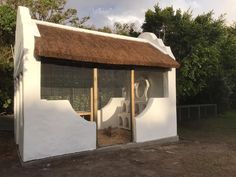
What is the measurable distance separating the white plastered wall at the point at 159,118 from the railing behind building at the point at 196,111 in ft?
26.5

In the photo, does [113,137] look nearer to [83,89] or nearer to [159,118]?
[159,118]

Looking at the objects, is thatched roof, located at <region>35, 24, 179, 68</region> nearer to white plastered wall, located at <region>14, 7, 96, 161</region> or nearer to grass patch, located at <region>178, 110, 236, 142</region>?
white plastered wall, located at <region>14, 7, 96, 161</region>

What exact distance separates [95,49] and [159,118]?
406 cm

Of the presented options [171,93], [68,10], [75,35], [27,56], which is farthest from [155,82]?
[68,10]

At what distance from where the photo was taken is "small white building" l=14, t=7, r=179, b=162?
903cm

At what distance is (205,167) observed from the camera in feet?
28.0

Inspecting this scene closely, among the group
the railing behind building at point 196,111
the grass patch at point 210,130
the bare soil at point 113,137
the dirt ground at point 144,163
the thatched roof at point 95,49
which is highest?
the thatched roof at point 95,49

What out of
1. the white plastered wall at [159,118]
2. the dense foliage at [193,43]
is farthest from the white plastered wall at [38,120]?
the dense foliage at [193,43]

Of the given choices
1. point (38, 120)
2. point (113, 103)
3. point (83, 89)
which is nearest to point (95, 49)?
point (83, 89)

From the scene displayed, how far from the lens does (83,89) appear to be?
13180 mm

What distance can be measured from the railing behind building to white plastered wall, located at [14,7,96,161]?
12.3m

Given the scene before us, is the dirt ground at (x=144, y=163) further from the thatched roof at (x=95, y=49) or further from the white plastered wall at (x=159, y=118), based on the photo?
the thatched roof at (x=95, y=49)

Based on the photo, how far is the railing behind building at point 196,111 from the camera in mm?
20922

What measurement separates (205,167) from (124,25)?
28.6 meters
